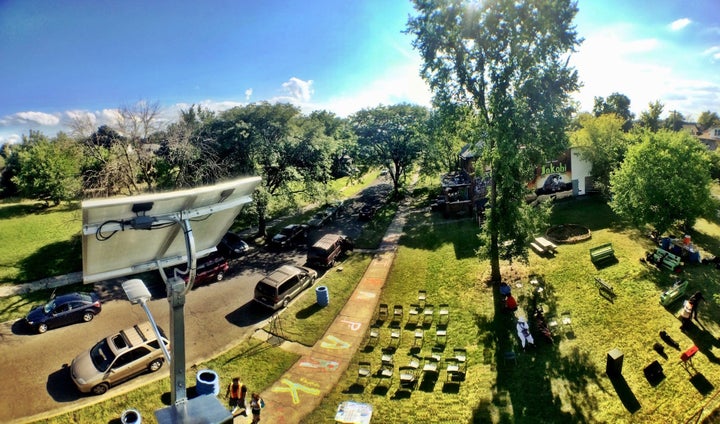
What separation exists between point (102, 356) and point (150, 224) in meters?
14.3

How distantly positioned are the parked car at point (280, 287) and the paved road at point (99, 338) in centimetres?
75

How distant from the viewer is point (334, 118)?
78.2 m

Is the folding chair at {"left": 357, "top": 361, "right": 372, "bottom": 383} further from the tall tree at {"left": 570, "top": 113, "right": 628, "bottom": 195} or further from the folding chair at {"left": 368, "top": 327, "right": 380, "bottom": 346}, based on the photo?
the tall tree at {"left": 570, "top": 113, "right": 628, "bottom": 195}

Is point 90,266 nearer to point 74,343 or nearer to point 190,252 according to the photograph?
point 190,252

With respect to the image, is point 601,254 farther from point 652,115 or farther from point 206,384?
point 652,115

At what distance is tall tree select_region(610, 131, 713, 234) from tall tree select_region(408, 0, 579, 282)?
837 cm

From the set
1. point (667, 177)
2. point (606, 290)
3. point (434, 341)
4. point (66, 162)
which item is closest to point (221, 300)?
point (434, 341)

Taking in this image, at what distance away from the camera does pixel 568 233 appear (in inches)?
1067

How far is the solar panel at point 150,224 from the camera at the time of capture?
439cm

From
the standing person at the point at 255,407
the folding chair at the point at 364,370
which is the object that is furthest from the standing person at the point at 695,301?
the standing person at the point at 255,407

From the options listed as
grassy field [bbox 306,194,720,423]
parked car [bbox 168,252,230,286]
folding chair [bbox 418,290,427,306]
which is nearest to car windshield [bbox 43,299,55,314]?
parked car [bbox 168,252,230,286]

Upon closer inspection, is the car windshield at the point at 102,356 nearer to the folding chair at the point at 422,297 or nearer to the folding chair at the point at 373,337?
the folding chair at the point at 373,337

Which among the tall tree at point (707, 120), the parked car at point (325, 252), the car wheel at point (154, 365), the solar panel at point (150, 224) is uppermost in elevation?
Answer: the tall tree at point (707, 120)

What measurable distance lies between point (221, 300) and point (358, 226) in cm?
1604
